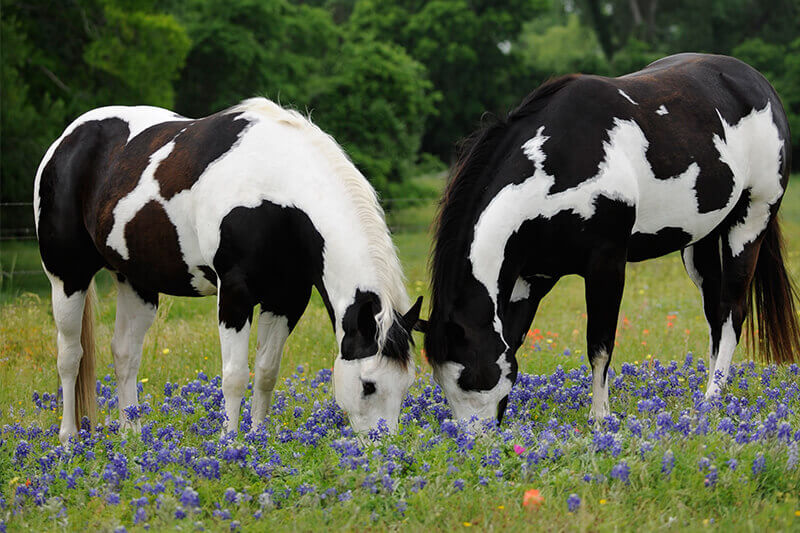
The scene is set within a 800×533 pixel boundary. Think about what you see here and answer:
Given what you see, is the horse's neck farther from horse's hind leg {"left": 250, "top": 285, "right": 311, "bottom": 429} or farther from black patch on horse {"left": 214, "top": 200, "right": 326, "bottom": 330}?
horse's hind leg {"left": 250, "top": 285, "right": 311, "bottom": 429}

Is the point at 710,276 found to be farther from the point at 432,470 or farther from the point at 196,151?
the point at 196,151

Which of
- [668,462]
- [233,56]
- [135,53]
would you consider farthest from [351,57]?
[668,462]

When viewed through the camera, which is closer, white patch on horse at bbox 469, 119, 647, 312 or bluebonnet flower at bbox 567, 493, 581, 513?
bluebonnet flower at bbox 567, 493, 581, 513

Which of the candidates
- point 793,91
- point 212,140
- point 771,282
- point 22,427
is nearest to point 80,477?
point 22,427

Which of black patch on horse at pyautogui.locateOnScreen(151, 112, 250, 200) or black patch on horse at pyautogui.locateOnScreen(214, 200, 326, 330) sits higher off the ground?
black patch on horse at pyautogui.locateOnScreen(151, 112, 250, 200)

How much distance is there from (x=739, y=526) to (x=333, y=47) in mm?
22889

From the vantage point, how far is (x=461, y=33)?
32594 mm

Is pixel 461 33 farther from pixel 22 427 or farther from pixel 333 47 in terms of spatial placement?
pixel 22 427

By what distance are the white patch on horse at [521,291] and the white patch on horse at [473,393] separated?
88 cm

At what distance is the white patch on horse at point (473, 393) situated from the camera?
488cm

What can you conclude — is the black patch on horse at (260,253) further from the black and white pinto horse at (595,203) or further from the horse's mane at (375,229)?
the black and white pinto horse at (595,203)

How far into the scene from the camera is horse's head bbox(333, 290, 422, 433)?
4512 mm

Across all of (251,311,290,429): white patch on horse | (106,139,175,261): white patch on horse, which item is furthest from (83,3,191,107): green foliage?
(251,311,290,429): white patch on horse

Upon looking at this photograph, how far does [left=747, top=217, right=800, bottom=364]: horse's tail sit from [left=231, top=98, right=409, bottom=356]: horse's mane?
337cm
